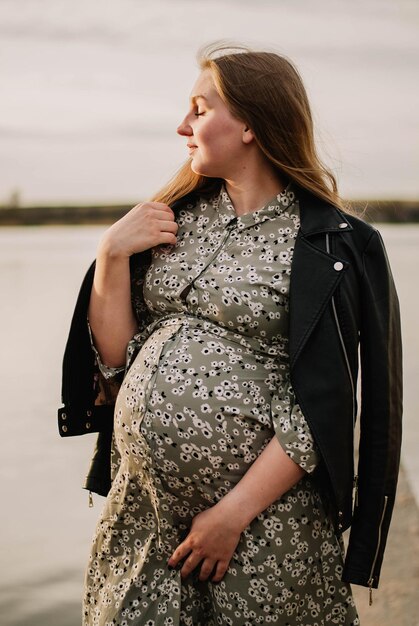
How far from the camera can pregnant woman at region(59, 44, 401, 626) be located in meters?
2.20

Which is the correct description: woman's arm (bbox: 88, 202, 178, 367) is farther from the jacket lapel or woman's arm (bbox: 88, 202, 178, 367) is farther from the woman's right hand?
the jacket lapel

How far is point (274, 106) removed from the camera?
2.30 m

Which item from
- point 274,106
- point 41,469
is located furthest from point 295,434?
point 41,469

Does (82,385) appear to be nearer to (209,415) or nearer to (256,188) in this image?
(209,415)

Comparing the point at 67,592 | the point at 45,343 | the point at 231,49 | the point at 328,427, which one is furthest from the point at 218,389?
the point at 45,343

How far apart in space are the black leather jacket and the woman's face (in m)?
0.20

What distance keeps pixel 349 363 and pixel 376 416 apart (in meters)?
0.15

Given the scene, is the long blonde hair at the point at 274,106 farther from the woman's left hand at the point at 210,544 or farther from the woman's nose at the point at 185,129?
the woman's left hand at the point at 210,544

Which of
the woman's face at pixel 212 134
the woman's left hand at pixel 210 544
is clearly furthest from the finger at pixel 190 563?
the woman's face at pixel 212 134

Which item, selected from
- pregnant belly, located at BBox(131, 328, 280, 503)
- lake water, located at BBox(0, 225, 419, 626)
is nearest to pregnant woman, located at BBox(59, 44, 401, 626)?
pregnant belly, located at BBox(131, 328, 280, 503)

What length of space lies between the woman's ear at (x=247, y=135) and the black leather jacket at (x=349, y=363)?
0.19m

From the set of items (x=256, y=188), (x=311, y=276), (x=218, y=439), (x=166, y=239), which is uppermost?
(x=256, y=188)

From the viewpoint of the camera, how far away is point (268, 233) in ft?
7.65

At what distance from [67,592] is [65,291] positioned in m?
9.33
